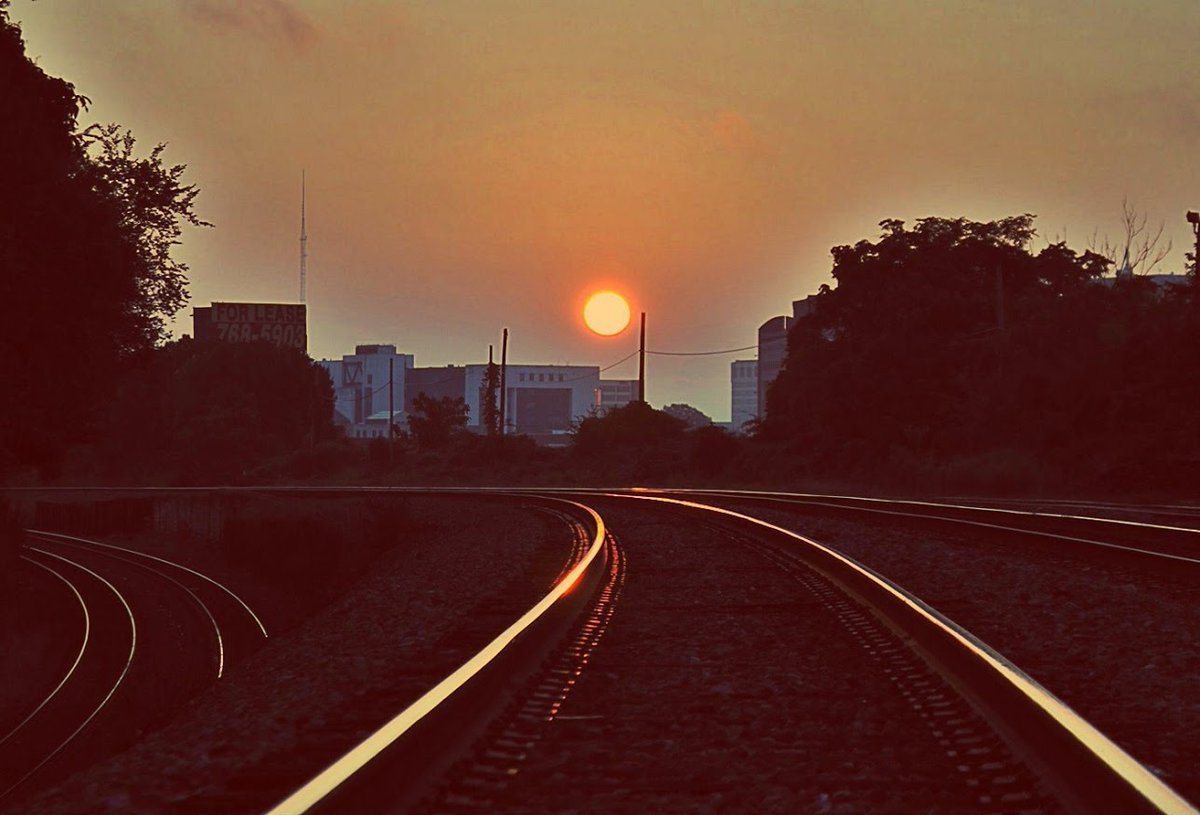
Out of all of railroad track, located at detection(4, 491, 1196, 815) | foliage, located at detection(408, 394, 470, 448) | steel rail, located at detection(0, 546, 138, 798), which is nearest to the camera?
railroad track, located at detection(4, 491, 1196, 815)

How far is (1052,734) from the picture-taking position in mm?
4078

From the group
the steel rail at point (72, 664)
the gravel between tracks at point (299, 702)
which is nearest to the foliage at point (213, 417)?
the steel rail at point (72, 664)

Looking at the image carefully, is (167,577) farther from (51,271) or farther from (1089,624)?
(1089,624)

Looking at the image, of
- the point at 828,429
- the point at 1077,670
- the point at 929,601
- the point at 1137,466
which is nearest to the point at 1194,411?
the point at 1137,466

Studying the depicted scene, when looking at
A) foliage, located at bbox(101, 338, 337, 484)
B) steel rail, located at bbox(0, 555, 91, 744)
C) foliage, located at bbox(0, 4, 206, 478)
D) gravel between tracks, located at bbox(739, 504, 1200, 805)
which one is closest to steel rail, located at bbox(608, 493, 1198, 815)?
gravel between tracks, located at bbox(739, 504, 1200, 805)

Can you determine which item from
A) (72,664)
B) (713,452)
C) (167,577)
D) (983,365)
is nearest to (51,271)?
(72,664)

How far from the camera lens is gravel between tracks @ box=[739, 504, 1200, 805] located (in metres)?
5.29

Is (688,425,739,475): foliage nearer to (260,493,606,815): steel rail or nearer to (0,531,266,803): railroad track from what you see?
(0,531,266,803): railroad track

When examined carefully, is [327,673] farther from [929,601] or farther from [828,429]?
[828,429]

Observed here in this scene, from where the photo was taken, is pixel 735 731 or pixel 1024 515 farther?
pixel 1024 515

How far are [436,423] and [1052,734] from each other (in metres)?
103

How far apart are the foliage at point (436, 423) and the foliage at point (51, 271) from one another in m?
69.1

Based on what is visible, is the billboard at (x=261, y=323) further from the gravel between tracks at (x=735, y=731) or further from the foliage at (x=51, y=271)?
the gravel between tracks at (x=735, y=731)

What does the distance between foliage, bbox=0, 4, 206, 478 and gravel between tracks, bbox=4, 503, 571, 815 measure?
31.4 ft
